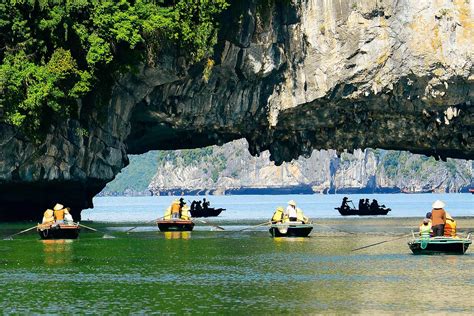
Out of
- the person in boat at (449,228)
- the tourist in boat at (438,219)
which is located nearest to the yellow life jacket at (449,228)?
the person in boat at (449,228)

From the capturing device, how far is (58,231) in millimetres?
46781

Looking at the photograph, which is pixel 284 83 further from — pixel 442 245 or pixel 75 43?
pixel 442 245

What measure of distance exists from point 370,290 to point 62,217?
22159 millimetres

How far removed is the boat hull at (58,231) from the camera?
46.7 metres

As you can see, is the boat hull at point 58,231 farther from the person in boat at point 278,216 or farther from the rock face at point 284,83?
the rock face at point 284,83

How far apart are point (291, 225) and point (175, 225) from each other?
751 cm

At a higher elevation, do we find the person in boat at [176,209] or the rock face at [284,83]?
the rock face at [284,83]

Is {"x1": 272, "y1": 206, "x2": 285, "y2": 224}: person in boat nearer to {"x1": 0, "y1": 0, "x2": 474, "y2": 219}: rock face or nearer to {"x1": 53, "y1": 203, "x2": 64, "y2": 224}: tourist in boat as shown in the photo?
{"x1": 53, "y1": 203, "x2": 64, "y2": 224}: tourist in boat

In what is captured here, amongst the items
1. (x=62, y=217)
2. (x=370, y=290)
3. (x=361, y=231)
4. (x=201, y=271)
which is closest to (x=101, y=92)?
(x=62, y=217)

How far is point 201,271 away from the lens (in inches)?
1302

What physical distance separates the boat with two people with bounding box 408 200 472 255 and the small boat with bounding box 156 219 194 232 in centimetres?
1759

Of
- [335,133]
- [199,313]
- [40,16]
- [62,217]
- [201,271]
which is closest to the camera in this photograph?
[199,313]

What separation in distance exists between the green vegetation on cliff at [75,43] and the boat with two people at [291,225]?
8715 mm

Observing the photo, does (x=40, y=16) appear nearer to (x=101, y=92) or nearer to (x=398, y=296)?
(x=101, y=92)
